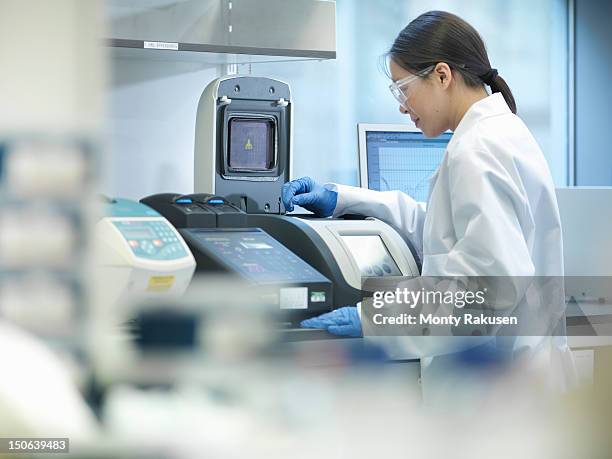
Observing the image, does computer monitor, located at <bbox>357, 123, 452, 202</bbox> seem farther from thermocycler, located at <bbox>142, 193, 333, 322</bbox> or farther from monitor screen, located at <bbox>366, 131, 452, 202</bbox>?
thermocycler, located at <bbox>142, 193, 333, 322</bbox>

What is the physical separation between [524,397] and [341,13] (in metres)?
2.70

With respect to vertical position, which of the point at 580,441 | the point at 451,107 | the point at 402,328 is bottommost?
the point at 580,441

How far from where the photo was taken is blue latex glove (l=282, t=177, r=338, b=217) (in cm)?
194

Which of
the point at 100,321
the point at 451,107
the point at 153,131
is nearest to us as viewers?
the point at 100,321

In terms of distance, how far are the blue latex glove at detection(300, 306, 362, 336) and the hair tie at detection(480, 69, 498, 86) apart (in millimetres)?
529

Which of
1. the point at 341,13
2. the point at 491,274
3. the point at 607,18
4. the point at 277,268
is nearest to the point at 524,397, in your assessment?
the point at 491,274

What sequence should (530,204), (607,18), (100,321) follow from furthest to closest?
(607,18)
(530,204)
(100,321)

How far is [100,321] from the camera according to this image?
0.75 metres

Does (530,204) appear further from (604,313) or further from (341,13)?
(341,13)

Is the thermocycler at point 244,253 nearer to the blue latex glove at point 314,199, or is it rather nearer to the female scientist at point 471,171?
the female scientist at point 471,171

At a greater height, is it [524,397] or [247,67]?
[247,67]

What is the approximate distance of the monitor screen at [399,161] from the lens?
3.05 metres

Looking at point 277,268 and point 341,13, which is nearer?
point 277,268

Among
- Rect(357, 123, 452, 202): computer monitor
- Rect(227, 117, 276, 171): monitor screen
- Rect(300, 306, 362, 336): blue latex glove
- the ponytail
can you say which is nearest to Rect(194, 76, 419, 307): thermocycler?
Rect(227, 117, 276, 171): monitor screen
